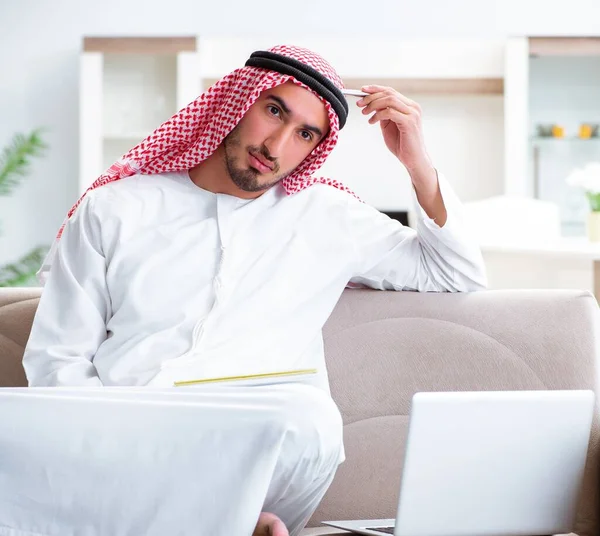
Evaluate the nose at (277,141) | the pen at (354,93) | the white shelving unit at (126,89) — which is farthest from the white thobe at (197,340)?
the white shelving unit at (126,89)

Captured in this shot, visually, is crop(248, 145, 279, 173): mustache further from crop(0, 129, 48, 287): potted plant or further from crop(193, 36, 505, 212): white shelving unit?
crop(0, 129, 48, 287): potted plant

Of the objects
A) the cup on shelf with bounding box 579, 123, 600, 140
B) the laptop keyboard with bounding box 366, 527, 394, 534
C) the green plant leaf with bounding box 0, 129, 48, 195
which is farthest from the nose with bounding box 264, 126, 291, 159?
the cup on shelf with bounding box 579, 123, 600, 140

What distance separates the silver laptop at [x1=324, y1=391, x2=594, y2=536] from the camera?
153 centimetres

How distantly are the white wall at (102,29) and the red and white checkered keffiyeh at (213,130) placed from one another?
418 cm

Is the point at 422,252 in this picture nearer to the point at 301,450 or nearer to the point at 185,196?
the point at 185,196

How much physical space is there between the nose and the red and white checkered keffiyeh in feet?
0.27

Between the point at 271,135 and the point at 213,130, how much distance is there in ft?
0.45

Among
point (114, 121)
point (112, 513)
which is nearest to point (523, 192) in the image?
point (114, 121)

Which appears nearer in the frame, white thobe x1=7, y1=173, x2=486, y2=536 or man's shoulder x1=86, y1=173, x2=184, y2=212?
white thobe x1=7, y1=173, x2=486, y2=536

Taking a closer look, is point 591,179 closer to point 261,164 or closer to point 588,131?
point 588,131

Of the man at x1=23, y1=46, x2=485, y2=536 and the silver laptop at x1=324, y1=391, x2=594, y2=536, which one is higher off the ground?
the man at x1=23, y1=46, x2=485, y2=536

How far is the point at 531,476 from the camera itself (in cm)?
164

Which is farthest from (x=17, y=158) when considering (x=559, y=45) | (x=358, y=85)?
(x=559, y=45)

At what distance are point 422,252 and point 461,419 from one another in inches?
26.7
